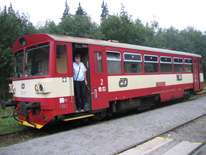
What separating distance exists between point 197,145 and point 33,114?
16.2 feet

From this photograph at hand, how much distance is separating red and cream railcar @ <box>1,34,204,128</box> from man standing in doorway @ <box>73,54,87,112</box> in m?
0.24

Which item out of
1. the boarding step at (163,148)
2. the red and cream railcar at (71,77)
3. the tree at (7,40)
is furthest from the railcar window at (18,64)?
the tree at (7,40)

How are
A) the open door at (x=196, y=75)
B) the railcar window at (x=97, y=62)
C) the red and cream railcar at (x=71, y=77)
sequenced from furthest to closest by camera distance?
the open door at (x=196, y=75)
the railcar window at (x=97, y=62)
the red and cream railcar at (x=71, y=77)

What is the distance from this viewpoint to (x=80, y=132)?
19.1 feet

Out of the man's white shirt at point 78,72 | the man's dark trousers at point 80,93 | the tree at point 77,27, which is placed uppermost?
the tree at point 77,27

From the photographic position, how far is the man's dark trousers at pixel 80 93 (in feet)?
21.3

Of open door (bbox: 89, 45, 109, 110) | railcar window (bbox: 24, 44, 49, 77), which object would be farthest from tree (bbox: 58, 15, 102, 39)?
railcar window (bbox: 24, 44, 49, 77)

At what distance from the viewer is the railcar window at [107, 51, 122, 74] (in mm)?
7653

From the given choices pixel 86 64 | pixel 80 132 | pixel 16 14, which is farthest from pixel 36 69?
pixel 16 14

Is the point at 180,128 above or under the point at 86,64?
under

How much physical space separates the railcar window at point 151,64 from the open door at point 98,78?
2.98 m

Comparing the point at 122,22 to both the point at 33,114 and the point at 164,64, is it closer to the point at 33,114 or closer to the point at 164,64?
the point at 164,64

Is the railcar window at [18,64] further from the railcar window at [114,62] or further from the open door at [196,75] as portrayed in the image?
the open door at [196,75]

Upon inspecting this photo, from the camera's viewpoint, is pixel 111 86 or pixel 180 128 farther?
pixel 111 86
